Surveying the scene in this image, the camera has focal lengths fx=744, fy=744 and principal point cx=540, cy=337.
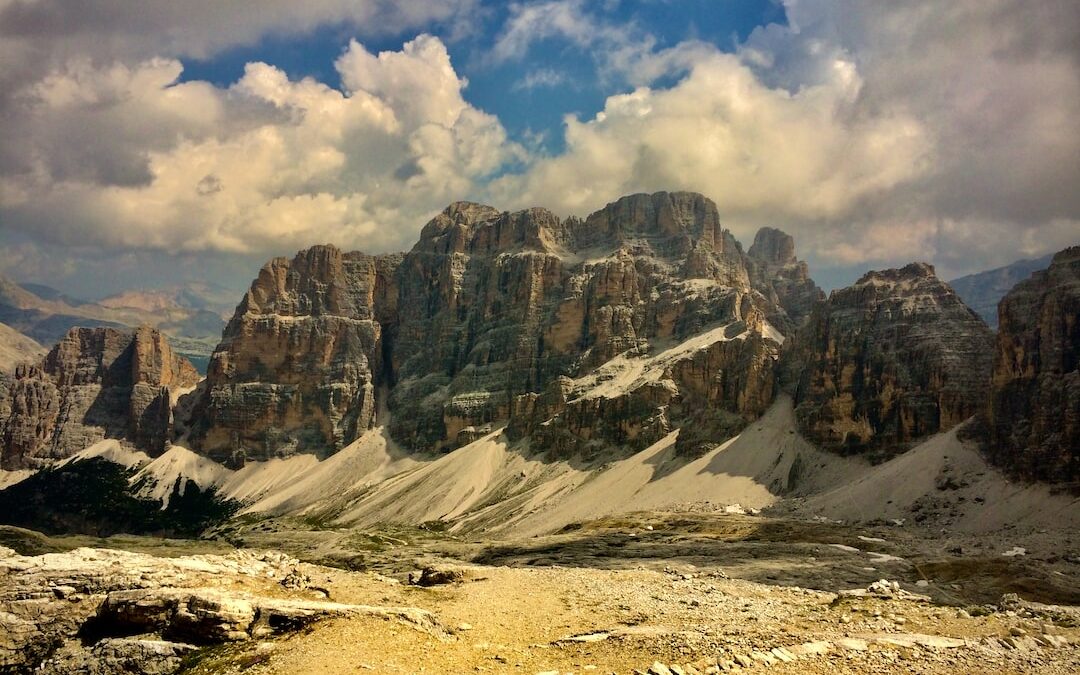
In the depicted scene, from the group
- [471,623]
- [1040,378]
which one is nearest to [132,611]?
[471,623]

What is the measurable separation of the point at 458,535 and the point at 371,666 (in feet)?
505

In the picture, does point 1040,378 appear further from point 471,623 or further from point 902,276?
point 471,623

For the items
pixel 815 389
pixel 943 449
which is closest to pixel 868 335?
pixel 815 389

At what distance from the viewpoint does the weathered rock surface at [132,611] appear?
31.0 m

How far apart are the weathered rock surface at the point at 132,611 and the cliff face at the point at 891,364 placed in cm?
15235

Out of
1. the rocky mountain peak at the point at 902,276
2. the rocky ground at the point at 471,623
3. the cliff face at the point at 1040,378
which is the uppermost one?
the rocky mountain peak at the point at 902,276

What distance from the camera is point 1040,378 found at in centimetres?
13000

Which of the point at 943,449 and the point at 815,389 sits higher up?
the point at 815,389

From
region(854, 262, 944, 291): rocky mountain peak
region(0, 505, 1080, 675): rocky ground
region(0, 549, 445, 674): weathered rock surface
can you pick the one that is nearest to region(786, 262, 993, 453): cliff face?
region(854, 262, 944, 291): rocky mountain peak

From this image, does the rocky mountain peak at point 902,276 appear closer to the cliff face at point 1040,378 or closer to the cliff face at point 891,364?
the cliff face at point 891,364

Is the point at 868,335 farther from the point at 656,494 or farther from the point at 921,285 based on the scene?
the point at 656,494

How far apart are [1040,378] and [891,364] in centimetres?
3942

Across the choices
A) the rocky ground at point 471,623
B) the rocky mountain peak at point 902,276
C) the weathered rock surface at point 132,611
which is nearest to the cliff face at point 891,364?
the rocky mountain peak at point 902,276

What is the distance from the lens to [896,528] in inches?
4653
